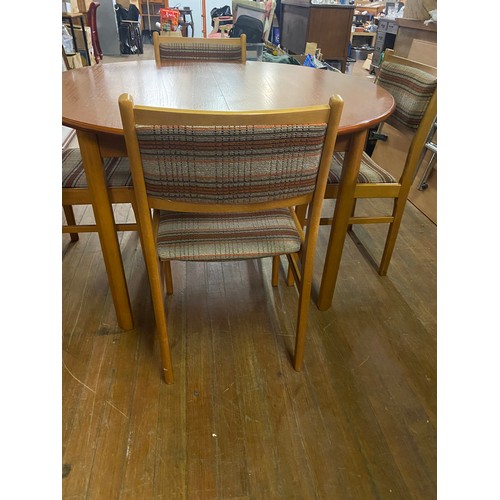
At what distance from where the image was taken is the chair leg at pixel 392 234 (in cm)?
159

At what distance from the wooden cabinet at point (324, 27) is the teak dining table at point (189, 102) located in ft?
7.29

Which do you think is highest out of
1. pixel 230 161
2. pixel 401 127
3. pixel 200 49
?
pixel 200 49

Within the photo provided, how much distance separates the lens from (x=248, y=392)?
48.7 inches

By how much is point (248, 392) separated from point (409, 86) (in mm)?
1379

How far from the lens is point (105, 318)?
1.51 meters

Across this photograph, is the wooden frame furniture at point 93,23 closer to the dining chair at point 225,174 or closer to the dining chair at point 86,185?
the dining chair at point 86,185

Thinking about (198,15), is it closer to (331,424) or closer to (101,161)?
(101,161)

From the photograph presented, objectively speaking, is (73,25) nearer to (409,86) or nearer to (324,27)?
(324,27)

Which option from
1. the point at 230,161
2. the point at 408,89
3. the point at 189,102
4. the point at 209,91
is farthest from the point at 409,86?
the point at 230,161

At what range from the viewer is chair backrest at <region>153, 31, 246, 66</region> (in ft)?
6.37

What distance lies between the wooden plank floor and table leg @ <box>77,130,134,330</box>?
0.14 meters

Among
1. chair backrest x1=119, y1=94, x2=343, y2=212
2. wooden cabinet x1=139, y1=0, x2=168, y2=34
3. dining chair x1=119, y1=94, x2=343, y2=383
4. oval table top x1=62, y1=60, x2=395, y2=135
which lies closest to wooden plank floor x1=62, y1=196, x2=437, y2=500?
dining chair x1=119, y1=94, x2=343, y2=383

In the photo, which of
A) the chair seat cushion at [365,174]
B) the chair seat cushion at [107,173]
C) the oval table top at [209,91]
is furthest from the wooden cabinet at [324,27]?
the chair seat cushion at [107,173]

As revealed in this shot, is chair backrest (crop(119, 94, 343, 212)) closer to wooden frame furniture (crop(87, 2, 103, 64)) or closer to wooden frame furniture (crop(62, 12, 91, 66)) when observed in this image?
wooden frame furniture (crop(62, 12, 91, 66))
